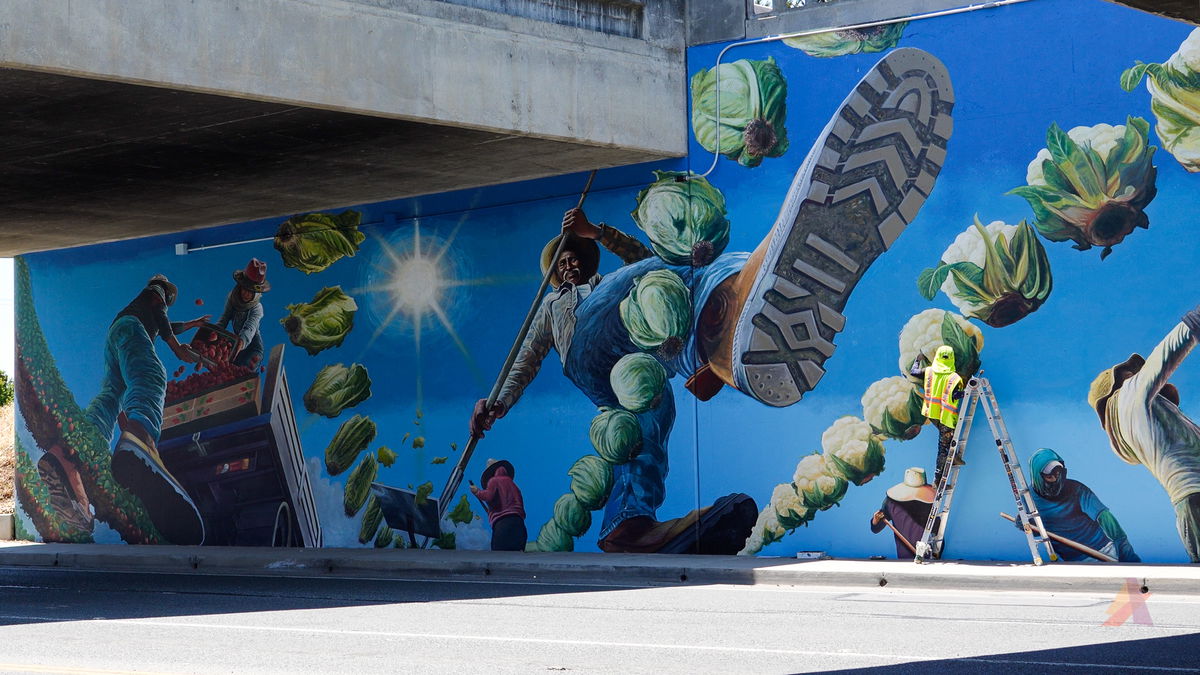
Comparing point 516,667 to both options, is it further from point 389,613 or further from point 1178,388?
point 1178,388

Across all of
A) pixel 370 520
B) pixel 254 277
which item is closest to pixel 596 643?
pixel 370 520

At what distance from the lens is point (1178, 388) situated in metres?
13.7

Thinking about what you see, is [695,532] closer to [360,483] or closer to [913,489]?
[913,489]

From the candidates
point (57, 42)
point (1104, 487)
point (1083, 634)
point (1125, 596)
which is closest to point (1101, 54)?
point (1104, 487)

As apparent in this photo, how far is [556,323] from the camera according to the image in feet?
56.7

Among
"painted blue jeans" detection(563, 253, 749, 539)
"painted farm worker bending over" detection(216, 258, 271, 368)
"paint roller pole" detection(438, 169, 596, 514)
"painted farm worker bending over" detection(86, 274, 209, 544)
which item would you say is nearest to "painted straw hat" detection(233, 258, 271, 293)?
"painted farm worker bending over" detection(216, 258, 271, 368)

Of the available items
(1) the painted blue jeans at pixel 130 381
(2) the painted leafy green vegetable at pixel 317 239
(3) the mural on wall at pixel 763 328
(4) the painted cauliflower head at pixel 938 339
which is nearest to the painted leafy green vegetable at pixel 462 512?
(3) the mural on wall at pixel 763 328

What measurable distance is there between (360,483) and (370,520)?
495mm

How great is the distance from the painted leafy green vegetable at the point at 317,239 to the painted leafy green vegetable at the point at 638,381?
4.36 metres

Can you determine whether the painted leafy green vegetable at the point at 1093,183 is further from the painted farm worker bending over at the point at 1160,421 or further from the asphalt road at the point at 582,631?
the asphalt road at the point at 582,631

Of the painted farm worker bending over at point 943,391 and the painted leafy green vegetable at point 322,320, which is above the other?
the painted leafy green vegetable at point 322,320

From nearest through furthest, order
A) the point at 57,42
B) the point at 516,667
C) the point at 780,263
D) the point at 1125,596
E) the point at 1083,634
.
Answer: the point at 516,667 → the point at 1083,634 → the point at 57,42 → the point at 1125,596 → the point at 780,263

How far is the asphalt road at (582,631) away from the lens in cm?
920

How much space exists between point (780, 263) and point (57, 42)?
761 centimetres
